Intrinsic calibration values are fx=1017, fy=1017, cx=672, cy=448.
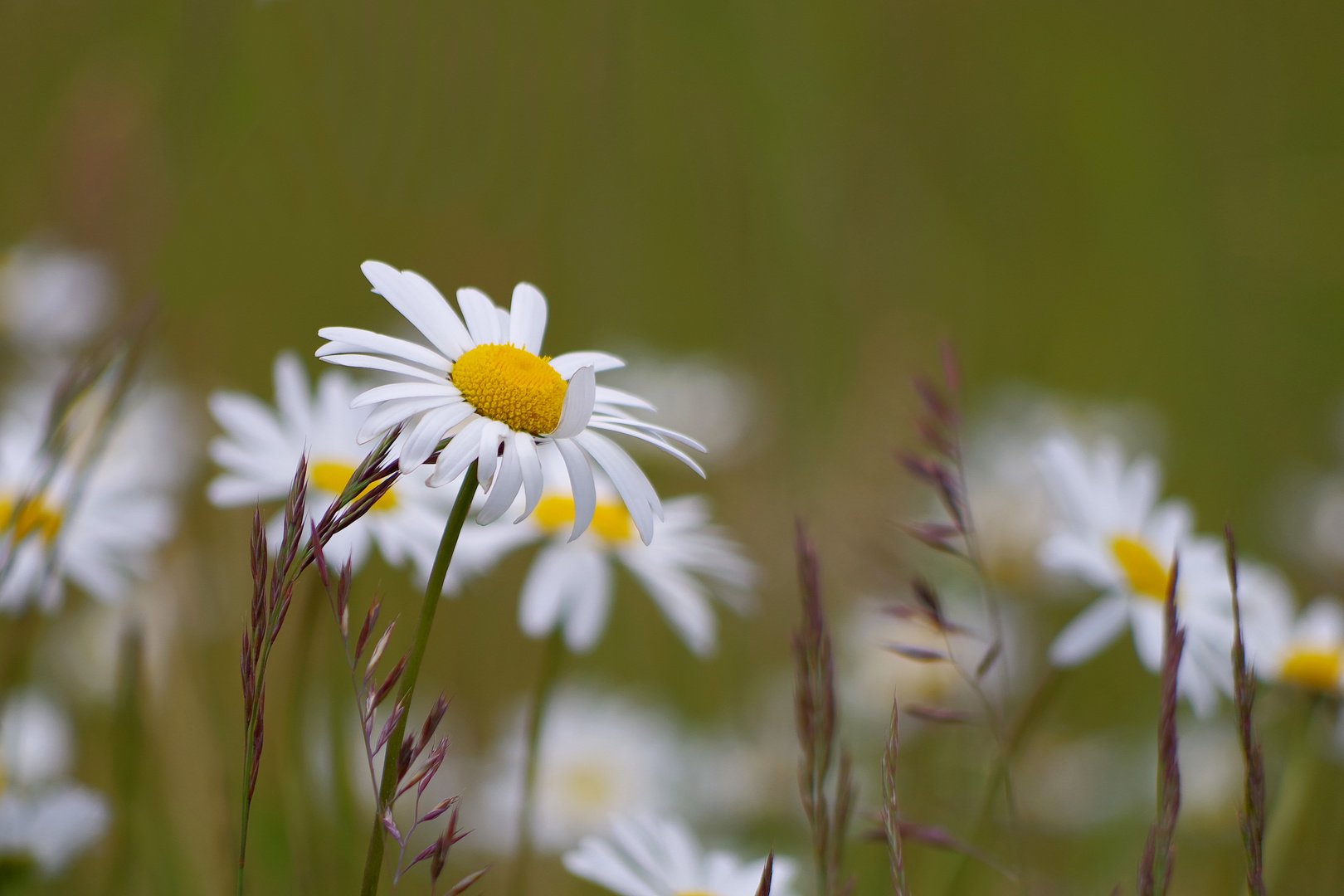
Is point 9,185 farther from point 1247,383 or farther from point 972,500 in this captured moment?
point 1247,383

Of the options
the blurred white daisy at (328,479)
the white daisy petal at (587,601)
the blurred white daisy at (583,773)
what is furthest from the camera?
the blurred white daisy at (583,773)

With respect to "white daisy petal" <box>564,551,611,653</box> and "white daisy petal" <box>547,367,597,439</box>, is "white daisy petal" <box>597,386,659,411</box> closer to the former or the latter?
"white daisy petal" <box>547,367,597,439</box>

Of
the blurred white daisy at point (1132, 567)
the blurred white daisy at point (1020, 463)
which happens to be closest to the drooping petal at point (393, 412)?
the blurred white daisy at point (1132, 567)

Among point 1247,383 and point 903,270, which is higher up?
point 903,270

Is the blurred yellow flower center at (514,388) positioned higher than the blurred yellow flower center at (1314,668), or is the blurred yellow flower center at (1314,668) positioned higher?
the blurred yellow flower center at (514,388)

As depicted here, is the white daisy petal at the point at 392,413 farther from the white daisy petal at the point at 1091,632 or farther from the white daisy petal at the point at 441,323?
the white daisy petal at the point at 1091,632

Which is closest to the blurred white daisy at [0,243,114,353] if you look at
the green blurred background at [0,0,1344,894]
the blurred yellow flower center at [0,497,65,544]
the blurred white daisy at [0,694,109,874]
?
the green blurred background at [0,0,1344,894]

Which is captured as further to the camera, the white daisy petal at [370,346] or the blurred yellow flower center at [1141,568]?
the blurred yellow flower center at [1141,568]

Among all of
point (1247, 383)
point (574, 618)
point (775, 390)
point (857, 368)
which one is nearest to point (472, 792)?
point (574, 618)
